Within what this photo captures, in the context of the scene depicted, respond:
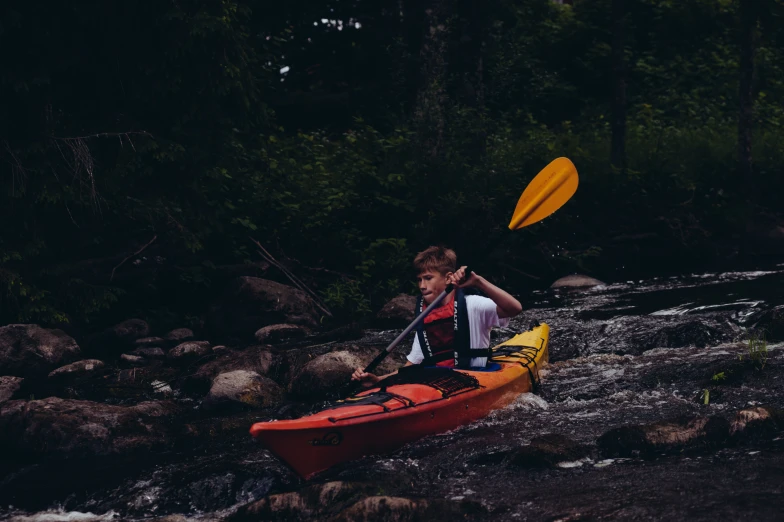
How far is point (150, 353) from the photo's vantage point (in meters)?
7.85

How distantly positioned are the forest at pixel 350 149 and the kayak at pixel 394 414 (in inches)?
141

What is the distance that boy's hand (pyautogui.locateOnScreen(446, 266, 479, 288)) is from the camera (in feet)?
15.9

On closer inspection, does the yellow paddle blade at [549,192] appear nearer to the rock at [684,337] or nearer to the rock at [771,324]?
the rock at [684,337]

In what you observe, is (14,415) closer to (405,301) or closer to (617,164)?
(405,301)

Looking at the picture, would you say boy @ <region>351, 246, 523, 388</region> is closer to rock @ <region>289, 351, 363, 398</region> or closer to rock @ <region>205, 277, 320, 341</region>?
rock @ <region>289, 351, 363, 398</region>

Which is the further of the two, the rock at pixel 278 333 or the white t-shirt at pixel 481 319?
the rock at pixel 278 333

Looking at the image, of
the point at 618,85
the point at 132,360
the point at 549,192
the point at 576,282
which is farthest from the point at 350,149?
the point at 549,192

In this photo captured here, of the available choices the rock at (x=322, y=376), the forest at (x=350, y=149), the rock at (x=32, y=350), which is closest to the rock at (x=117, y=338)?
the forest at (x=350, y=149)

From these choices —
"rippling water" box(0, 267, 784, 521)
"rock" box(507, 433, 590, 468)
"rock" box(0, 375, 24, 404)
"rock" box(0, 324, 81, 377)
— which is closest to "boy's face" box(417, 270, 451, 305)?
"rippling water" box(0, 267, 784, 521)

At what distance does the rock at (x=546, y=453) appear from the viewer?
4.14m

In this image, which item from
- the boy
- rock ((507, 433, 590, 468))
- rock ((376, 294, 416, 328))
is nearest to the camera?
rock ((507, 433, 590, 468))

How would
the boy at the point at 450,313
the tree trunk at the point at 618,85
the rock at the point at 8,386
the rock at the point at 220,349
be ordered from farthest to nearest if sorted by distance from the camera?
the tree trunk at the point at 618,85, the rock at the point at 220,349, the rock at the point at 8,386, the boy at the point at 450,313

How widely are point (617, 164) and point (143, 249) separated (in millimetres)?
6576

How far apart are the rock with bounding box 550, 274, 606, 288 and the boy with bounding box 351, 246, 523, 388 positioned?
5351 mm
